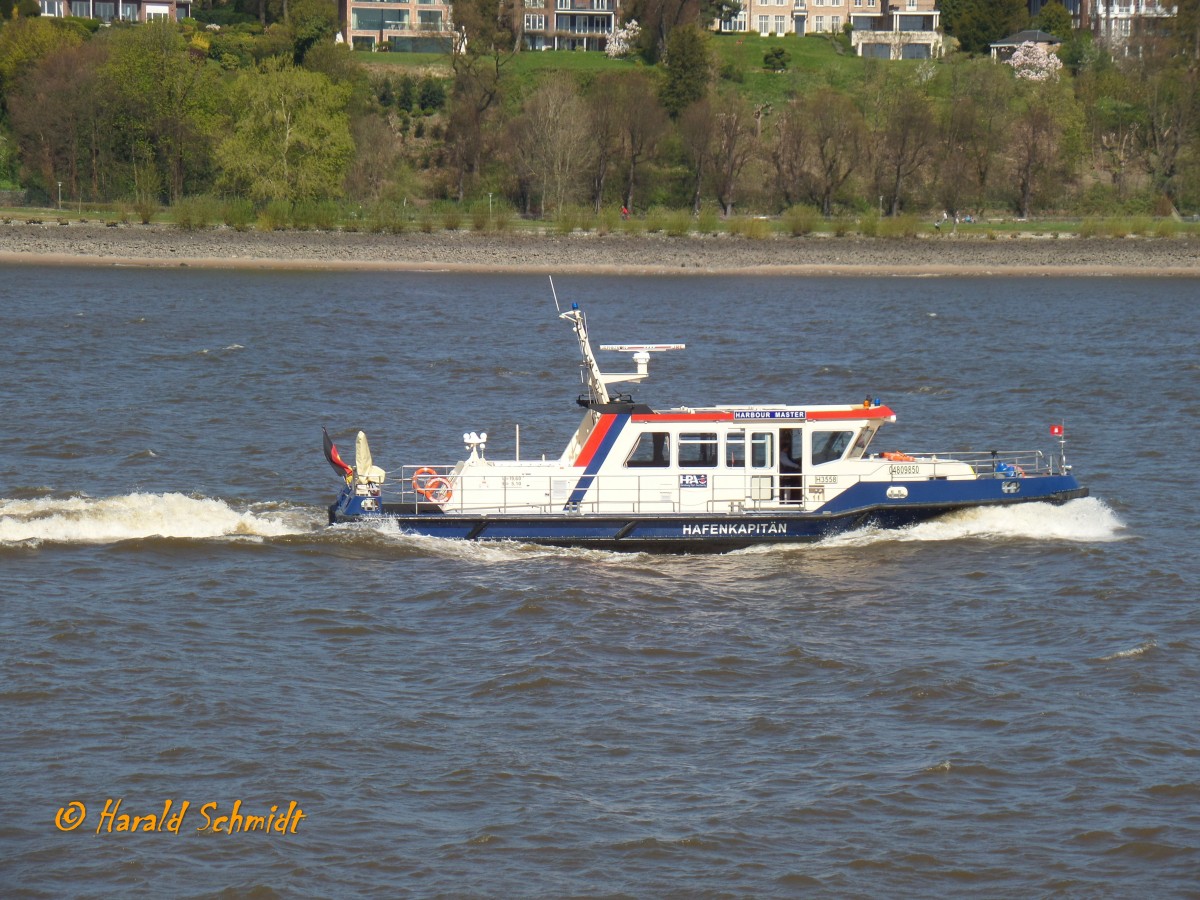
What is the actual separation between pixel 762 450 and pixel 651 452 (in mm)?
1765

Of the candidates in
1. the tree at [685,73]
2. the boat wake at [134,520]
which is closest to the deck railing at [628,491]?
the boat wake at [134,520]

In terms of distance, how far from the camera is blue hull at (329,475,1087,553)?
83.7ft

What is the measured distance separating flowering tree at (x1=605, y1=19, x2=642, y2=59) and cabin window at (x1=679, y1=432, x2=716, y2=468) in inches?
4640

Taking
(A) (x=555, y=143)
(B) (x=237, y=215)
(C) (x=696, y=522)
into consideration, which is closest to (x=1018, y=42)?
(A) (x=555, y=143)

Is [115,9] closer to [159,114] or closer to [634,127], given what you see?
[159,114]

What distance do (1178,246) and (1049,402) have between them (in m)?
56.3

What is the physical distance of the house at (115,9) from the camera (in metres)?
145

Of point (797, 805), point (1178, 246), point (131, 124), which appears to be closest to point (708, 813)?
point (797, 805)

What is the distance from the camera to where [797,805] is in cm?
1695

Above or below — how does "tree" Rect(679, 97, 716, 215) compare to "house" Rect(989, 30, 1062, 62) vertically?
below

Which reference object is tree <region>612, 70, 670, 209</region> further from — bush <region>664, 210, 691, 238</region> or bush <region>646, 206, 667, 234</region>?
bush <region>664, 210, 691, 238</region>

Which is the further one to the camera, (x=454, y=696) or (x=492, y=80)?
(x=492, y=80)

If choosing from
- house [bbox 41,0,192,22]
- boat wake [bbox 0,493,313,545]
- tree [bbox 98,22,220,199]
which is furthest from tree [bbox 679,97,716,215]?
boat wake [bbox 0,493,313,545]

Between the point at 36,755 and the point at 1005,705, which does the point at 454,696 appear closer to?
the point at 36,755
